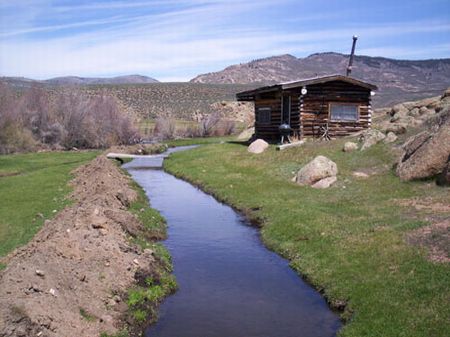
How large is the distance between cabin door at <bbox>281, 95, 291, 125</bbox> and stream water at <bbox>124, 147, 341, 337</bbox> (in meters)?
19.6

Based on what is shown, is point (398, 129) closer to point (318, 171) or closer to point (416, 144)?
point (416, 144)

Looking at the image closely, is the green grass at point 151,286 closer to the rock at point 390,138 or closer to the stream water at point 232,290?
the stream water at point 232,290

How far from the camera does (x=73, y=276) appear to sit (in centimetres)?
1171

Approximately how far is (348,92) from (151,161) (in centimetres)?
1835

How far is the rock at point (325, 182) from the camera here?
23.3 m

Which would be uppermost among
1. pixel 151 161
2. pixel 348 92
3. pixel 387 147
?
pixel 348 92

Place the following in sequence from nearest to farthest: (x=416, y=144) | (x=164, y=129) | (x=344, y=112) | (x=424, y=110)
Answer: (x=416, y=144)
(x=424, y=110)
(x=344, y=112)
(x=164, y=129)

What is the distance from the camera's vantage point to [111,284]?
12.3 meters

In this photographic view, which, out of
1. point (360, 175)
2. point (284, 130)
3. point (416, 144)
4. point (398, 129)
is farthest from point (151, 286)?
point (284, 130)

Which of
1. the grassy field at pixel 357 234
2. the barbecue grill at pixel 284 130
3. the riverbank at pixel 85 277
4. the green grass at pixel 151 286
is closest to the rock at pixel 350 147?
the grassy field at pixel 357 234

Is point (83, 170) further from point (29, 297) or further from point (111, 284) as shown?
point (29, 297)

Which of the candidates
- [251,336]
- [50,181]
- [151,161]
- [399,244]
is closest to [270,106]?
[151,161]

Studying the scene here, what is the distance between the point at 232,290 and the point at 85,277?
152 inches

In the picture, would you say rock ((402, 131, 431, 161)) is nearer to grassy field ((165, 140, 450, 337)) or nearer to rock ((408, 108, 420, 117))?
grassy field ((165, 140, 450, 337))
